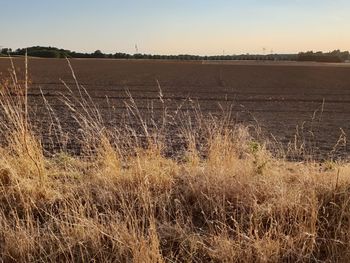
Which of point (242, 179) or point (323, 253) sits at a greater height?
point (242, 179)

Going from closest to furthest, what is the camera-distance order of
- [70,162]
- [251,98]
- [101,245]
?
[101,245] < [70,162] < [251,98]

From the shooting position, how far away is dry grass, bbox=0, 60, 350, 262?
3889 millimetres

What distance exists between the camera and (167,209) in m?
4.69

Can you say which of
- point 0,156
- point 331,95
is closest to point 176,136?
point 0,156

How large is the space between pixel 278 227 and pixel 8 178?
9.86ft

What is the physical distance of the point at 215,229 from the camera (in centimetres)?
434

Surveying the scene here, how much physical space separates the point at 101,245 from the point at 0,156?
234 cm

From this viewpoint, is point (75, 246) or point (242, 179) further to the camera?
point (242, 179)

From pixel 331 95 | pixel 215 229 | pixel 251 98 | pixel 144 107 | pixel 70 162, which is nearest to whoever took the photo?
pixel 215 229

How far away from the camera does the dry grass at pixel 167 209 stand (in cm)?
389

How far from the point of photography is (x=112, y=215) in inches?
165

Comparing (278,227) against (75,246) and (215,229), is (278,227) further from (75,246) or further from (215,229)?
(75,246)

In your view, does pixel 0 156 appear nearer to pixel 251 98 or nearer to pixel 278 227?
pixel 278 227

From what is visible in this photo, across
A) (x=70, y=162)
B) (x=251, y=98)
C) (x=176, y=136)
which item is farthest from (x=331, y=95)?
(x=70, y=162)
